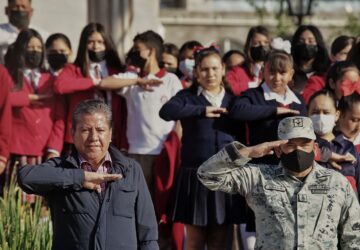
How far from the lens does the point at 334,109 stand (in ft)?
30.3

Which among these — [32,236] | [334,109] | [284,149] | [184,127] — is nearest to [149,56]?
[184,127]

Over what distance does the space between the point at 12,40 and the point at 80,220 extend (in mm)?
4945

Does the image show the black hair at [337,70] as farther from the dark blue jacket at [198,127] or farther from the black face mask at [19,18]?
the black face mask at [19,18]

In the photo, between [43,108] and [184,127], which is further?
[43,108]

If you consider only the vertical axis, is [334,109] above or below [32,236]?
above

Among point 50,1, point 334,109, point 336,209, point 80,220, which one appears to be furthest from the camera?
point 50,1

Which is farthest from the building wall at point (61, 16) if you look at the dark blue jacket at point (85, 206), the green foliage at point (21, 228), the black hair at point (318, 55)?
the dark blue jacket at point (85, 206)

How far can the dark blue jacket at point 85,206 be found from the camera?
22.0 feet

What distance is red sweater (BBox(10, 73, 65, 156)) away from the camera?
10.6 meters

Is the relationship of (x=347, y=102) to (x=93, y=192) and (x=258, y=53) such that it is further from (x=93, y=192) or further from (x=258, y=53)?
(x=93, y=192)

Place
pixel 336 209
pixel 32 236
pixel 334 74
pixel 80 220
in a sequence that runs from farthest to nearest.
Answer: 1. pixel 334 74
2. pixel 32 236
3. pixel 336 209
4. pixel 80 220

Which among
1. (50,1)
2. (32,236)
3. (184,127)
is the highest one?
(50,1)

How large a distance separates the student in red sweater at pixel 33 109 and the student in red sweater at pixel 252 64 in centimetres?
161

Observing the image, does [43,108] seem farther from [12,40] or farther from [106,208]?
[106,208]
